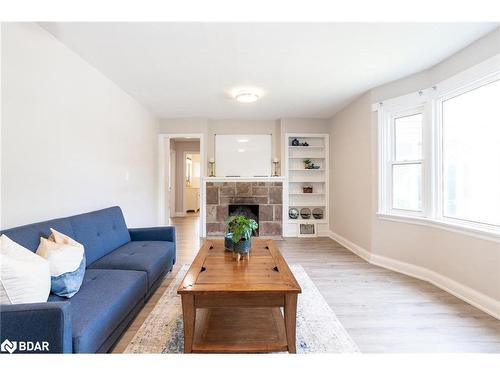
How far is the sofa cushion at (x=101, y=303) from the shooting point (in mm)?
1258

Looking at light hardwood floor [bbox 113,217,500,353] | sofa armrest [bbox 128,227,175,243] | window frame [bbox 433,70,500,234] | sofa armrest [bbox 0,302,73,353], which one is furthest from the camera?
sofa armrest [bbox 128,227,175,243]

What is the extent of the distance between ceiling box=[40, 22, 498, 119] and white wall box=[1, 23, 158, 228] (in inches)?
9.5

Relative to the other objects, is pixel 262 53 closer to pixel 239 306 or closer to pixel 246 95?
pixel 246 95

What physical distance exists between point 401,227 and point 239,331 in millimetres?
2603

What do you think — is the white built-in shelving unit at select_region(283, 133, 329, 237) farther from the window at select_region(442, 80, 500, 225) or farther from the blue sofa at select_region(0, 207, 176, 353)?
the blue sofa at select_region(0, 207, 176, 353)

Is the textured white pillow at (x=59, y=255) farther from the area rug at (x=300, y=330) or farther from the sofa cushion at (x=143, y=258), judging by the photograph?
the area rug at (x=300, y=330)

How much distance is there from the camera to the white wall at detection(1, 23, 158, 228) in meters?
1.81

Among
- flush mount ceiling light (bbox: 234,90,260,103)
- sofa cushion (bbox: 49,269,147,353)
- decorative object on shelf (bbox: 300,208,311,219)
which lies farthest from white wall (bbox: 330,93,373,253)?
sofa cushion (bbox: 49,269,147,353)

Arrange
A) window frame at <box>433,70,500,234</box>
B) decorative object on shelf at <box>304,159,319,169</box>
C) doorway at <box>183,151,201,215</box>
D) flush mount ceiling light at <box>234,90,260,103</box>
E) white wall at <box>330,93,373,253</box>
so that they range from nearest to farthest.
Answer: window frame at <box>433,70,500,234</box>
flush mount ceiling light at <box>234,90,260,103</box>
white wall at <box>330,93,373,253</box>
decorative object on shelf at <box>304,159,319,169</box>
doorway at <box>183,151,201,215</box>

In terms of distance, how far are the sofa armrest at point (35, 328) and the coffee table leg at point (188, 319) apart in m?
0.61

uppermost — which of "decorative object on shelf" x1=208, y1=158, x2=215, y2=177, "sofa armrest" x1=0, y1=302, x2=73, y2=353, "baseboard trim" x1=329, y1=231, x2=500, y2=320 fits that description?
"decorative object on shelf" x1=208, y1=158, x2=215, y2=177

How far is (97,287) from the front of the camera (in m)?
1.66

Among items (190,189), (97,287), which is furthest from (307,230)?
(190,189)

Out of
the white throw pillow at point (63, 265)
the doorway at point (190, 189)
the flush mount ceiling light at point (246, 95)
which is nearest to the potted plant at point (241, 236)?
the white throw pillow at point (63, 265)
